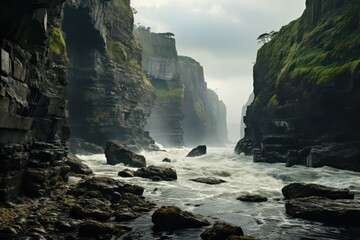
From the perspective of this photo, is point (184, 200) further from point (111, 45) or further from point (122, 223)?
point (111, 45)

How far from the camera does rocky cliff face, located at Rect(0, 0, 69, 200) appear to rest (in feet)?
54.5

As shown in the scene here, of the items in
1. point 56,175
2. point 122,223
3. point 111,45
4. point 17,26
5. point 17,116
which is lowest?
point 122,223

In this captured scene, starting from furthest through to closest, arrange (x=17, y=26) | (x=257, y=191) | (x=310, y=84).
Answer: (x=310, y=84)
(x=257, y=191)
(x=17, y=26)

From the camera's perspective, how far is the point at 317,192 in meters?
22.8

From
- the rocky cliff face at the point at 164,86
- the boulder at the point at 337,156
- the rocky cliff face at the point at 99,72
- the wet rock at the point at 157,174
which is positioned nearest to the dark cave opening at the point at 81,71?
the rocky cliff face at the point at 99,72

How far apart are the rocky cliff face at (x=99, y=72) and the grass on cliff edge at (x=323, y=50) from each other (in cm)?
3413

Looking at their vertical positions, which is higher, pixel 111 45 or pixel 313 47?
pixel 111 45

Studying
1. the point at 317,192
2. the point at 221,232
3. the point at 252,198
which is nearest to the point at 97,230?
the point at 221,232

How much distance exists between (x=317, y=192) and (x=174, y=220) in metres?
11.7

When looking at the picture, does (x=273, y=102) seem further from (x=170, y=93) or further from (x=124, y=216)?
(x=170, y=93)

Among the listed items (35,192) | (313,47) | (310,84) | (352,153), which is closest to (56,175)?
(35,192)

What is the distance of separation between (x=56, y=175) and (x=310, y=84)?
1537 inches

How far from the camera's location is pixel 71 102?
6369 cm

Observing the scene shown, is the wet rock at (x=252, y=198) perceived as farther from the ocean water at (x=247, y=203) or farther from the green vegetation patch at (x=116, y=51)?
the green vegetation patch at (x=116, y=51)
